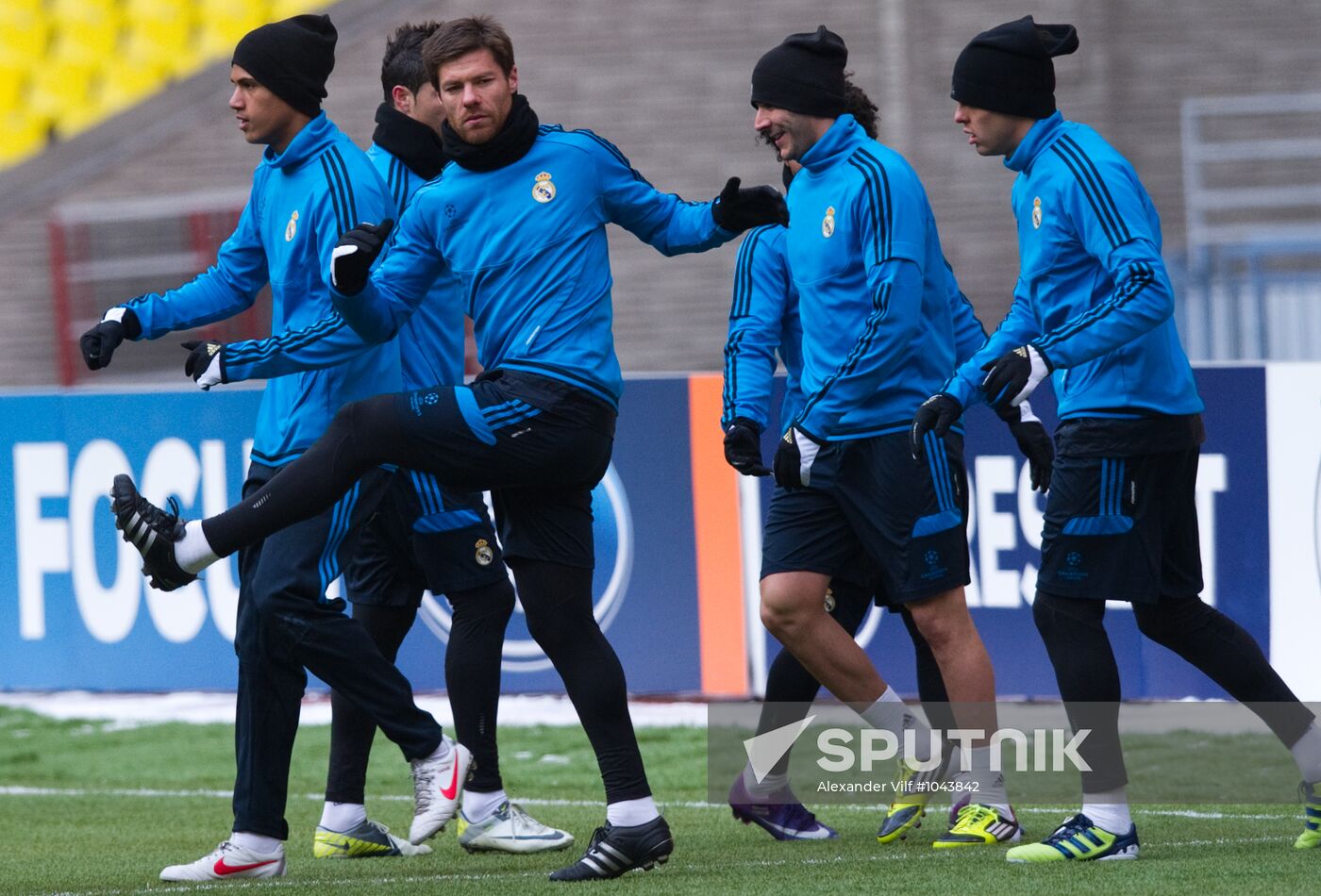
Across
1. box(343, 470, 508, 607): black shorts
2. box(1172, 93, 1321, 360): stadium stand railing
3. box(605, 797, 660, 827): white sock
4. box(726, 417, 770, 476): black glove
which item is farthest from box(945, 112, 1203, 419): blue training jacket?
box(1172, 93, 1321, 360): stadium stand railing

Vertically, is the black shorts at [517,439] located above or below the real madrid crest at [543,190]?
below

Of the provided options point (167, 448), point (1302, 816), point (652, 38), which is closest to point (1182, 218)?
point (652, 38)

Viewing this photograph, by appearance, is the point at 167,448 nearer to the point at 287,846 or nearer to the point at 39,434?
the point at 39,434

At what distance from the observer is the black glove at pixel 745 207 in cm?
465

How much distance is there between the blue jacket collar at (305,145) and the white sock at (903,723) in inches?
79.6

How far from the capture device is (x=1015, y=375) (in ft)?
14.8

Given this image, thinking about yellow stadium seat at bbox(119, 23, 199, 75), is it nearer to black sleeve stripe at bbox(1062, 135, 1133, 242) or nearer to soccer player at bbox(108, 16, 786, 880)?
soccer player at bbox(108, 16, 786, 880)

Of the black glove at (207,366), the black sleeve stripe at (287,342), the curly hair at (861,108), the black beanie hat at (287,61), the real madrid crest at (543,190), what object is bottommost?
the black glove at (207,366)

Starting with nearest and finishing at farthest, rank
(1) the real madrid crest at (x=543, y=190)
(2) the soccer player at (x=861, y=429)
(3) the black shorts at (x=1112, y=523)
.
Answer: (1) the real madrid crest at (x=543, y=190) → (3) the black shorts at (x=1112, y=523) → (2) the soccer player at (x=861, y=429)

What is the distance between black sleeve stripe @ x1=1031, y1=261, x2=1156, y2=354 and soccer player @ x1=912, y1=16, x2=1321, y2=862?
0.18ft

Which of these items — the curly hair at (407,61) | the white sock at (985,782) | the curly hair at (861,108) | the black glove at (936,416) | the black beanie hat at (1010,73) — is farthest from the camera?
the curly hair at (407,61)

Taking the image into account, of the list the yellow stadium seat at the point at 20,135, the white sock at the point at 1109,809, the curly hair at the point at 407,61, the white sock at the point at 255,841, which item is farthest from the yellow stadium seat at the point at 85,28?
the white sock at the point at 1109,809

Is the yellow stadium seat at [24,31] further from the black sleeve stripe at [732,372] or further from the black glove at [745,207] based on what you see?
the black glove at [745,207]

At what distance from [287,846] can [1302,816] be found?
9.39ft
